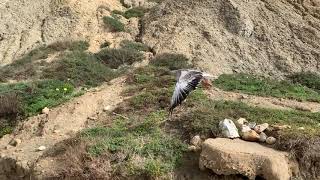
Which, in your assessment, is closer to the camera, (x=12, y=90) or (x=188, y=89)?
(x=188, y=89)

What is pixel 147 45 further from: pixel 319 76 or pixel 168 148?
pixel 168 148

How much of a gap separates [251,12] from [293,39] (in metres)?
1.56

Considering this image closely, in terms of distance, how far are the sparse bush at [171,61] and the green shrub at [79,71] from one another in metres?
1.20

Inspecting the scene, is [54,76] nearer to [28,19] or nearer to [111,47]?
[111,47]

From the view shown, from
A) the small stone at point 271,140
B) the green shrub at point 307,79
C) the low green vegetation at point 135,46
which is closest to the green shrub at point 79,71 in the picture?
the low green vegetation at point 135,46

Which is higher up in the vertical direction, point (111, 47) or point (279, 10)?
point (279, 10)

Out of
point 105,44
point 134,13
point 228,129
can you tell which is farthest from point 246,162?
point 134,13

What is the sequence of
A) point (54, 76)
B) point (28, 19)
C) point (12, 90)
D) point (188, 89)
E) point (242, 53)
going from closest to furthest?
point (188, 89) → point (12, 90) → point (54, 76) → point (242, 53) → point (28, 19)

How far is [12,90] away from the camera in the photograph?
12.7m

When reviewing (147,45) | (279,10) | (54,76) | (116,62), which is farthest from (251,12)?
→ (54,76)

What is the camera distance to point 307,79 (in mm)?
14016

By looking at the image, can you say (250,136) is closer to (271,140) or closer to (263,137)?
(263,137)

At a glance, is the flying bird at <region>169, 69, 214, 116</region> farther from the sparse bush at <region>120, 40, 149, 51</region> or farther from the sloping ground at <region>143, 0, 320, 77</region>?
the sparse bush at <region>120, 40, 149, 51</region>

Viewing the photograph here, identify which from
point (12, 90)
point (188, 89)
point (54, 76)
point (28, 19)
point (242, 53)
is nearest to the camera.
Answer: point (188, 89)
